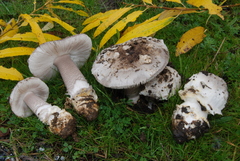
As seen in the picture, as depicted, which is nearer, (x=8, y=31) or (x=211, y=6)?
(x=211, y=6)

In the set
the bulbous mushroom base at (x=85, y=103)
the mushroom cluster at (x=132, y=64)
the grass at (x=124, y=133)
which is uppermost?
the mushroom cluster at (x=132, y=64)

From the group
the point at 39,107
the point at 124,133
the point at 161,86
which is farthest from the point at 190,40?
the point at 39,107

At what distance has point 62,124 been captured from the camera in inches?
106

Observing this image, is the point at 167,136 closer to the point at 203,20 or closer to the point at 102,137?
the point at 102,137

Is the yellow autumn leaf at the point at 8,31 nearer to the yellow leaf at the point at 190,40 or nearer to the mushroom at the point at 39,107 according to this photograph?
the mushroom at the point at 39,107

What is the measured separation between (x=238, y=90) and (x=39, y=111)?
2.54m

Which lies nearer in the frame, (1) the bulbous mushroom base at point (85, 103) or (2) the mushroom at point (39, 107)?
(2) the mushroom at point (39, 107)

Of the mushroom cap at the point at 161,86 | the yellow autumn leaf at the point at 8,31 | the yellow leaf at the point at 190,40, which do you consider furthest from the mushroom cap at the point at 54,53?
the yellow leaf at the point at 190,40

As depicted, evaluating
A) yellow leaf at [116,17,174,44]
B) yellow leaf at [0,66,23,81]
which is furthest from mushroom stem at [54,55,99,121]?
yellow leaf at [116,17,174,44]

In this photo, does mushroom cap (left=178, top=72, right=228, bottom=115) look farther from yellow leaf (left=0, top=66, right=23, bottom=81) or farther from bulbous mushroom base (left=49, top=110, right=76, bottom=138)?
yellow leaf (left=0, top=66, right=23, bottom=81)

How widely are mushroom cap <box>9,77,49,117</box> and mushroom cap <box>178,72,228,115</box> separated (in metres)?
1.75

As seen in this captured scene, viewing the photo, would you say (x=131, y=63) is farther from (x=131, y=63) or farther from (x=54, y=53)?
(x=54, y=53)

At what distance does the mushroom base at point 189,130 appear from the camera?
2.58m

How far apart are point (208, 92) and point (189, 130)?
51 cm
